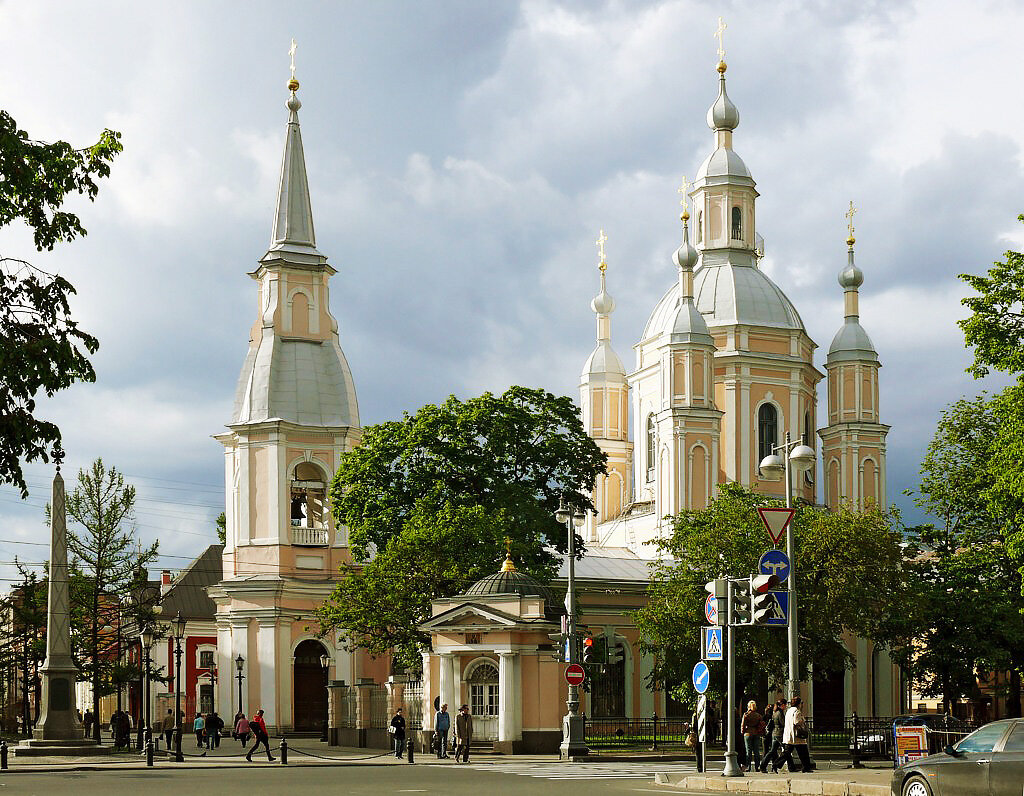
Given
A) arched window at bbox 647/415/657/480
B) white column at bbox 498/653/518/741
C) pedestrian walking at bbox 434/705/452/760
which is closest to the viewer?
pedestrian walking at bbox 434/705/452/760

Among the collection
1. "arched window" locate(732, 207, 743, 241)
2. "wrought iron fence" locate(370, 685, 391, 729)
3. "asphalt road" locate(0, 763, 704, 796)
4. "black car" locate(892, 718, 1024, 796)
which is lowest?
"wrought iron fence" locate(370, 685, 391, 729)

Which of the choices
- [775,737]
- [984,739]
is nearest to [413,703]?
[775,737]

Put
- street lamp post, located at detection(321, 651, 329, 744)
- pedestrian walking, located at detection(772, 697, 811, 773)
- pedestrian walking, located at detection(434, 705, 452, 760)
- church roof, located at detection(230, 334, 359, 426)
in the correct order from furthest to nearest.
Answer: church roof, located at detection(230, 334, 359, 426) < street lamp post, located at detection(321, 651, 329, 744) < pedestrian walking, located at detection(434, 705, 452, 760) < pedestrian walking, located at detection(772, 697, 811, 773)

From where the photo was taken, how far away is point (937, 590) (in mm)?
49656

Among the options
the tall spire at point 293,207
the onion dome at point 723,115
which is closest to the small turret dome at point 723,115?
the onion dome at point 723,115

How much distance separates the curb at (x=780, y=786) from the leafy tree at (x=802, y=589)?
20.6 m

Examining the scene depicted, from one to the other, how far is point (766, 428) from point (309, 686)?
2491cm

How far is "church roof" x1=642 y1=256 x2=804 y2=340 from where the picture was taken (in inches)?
2788

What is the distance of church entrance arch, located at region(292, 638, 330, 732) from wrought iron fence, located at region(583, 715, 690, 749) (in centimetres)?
1193

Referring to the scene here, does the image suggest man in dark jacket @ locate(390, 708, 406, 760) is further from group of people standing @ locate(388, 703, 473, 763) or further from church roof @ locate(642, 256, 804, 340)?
church roof @ locate(642, 256, 804, 340)

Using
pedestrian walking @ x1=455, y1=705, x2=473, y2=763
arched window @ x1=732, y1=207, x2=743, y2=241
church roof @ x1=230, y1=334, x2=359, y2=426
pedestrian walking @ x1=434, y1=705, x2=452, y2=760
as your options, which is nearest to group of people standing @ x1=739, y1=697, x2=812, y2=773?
pedestrian walking @ x1=455, y1=705, x2=473, y2=763

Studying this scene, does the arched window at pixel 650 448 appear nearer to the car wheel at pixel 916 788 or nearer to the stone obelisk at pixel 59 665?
the stone obelisk at pixel 59 665

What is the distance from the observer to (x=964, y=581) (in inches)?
1921

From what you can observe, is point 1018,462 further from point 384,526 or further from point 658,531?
point 658,531
